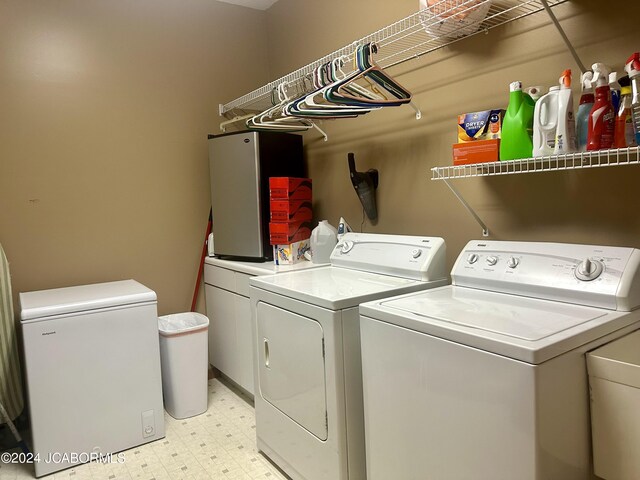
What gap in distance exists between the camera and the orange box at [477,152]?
1653 mm

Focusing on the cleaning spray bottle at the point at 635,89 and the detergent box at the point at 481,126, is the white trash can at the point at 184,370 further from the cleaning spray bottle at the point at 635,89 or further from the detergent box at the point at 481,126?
the cleaning spray bottle at the point at 635,89

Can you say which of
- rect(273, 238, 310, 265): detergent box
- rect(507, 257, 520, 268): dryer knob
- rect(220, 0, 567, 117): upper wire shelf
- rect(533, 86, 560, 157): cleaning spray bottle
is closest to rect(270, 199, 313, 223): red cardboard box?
rect(273, 238, 310, 265): detergent box

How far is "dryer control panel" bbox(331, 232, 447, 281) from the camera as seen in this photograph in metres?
1.93

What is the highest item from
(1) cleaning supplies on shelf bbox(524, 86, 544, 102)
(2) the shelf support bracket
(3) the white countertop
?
(2) the shelf support bracket

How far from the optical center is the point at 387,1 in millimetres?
2312

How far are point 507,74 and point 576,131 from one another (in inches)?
19.6

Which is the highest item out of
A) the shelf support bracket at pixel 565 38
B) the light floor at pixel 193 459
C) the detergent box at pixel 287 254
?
the shelf support bracket at pixel 565 38

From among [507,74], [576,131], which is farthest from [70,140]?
[576,131]

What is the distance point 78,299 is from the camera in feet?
7.62

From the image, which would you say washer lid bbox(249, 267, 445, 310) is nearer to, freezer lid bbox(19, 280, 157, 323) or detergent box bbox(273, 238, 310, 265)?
detergent box bbox(273, 238, 310, 265)

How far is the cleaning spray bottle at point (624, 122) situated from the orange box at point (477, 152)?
0.38m

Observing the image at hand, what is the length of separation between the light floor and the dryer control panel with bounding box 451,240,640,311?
4.28 ft

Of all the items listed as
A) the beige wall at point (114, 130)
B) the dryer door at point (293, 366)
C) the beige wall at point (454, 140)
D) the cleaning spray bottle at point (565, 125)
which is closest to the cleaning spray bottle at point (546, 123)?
the cleaning spray bottle at point (565, 125)

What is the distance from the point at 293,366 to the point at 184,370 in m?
1.04
